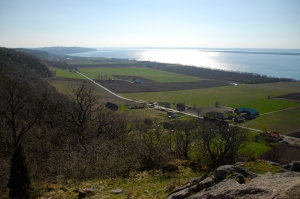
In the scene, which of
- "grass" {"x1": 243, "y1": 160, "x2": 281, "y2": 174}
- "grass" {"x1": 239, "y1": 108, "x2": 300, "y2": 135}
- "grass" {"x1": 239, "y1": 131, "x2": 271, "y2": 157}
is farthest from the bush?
"grass" {"x1": 239, "y1": 108, "x2": 300, "y2": 135}

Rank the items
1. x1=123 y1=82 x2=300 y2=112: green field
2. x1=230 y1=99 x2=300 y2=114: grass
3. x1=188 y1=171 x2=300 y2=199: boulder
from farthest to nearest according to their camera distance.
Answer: x1=123 y1=82 x2=300 y2=112: green field < x1=230 y1=99 x2=300 y2=114: grass < x1=188 y1=171 x2=300 y2=199: boulder

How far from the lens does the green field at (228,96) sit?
59469 millimetres

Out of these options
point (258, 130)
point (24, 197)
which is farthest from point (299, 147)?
point (24, 197)

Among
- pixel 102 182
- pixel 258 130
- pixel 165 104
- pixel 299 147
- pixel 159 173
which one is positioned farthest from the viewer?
pixel 165 104

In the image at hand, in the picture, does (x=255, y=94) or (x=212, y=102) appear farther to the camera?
(x=255, y=94)

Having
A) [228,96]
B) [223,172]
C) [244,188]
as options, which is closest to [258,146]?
[223,172]

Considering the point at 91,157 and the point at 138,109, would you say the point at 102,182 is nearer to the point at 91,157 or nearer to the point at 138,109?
the point at 91,157

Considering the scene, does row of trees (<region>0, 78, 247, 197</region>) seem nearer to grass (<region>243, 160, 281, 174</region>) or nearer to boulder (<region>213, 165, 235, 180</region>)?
grass (<region>243, 160, 281, 174</region>)

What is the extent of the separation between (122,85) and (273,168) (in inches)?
2998

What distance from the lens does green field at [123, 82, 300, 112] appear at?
5947 cm

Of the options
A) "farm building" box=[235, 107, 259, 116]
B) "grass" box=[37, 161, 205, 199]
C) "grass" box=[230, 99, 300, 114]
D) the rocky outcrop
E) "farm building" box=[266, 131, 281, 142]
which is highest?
the rocky outcrop

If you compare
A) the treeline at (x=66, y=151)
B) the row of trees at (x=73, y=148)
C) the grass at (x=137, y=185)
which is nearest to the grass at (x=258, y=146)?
the row of trees at (x=73, y=148)

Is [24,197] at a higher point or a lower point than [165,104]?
higher

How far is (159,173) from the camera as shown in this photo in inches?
492
